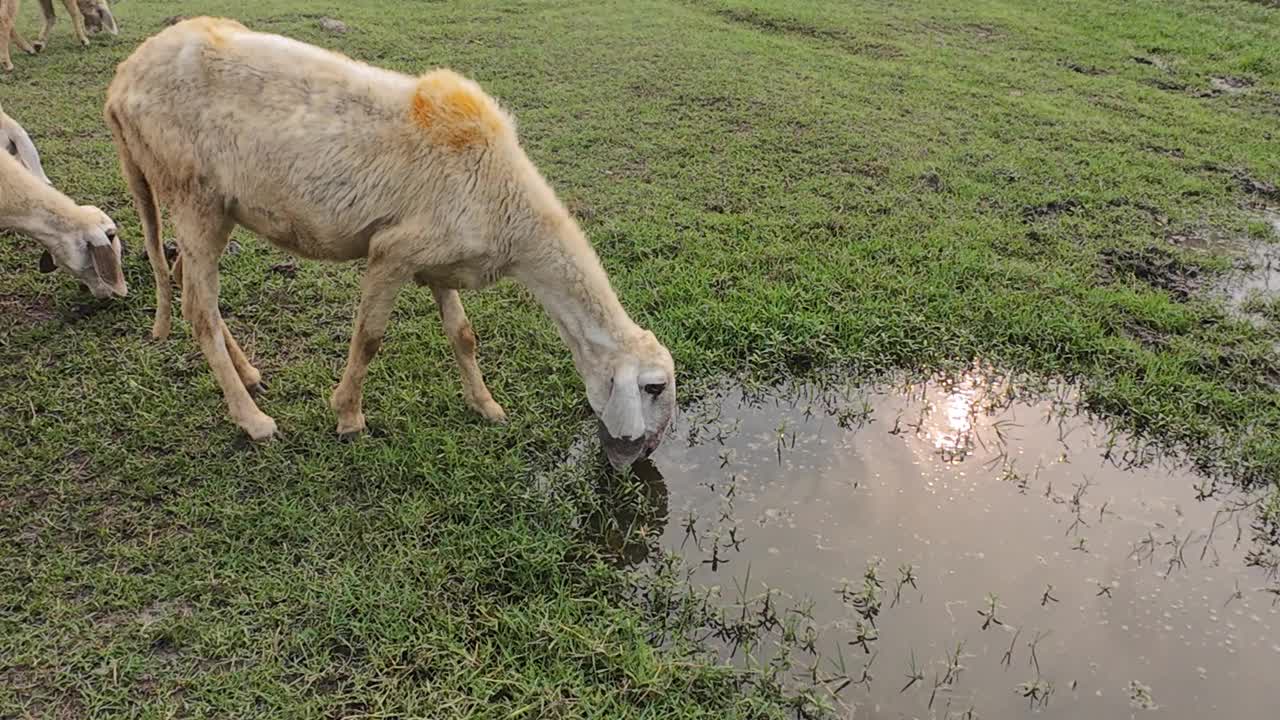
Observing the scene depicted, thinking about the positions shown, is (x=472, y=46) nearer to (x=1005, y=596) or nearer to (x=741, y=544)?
(x=741, y=544)

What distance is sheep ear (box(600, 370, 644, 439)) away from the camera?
13.5ft

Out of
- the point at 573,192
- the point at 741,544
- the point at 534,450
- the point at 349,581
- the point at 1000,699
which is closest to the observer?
the point at 1000,699

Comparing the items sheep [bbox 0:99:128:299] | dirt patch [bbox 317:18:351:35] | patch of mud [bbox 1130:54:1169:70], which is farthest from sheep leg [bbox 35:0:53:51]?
patch of mud [bbox 1130:54:1169:70]

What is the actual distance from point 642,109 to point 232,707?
7.68 m

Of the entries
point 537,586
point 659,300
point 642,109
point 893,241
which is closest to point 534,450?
point 537,586

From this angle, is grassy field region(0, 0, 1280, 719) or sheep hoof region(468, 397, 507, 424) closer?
grassy field region(0, 0, 1280, 719)

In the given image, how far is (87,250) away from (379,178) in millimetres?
2780

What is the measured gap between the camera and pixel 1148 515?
4.41 m

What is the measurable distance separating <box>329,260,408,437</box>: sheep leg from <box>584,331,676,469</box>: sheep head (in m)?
1.07

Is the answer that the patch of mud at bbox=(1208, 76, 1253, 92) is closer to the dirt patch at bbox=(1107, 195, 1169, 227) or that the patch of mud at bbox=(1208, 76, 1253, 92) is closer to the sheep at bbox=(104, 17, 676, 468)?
the dirt patch at bbox=(1107, 195, 1169, 227)

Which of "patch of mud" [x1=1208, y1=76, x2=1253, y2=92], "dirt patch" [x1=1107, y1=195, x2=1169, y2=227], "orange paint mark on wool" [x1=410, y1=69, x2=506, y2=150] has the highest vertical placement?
"patch of mud" [x1=1208, y1=76, x2=1253, y2=92]

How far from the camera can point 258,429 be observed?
4.60 m

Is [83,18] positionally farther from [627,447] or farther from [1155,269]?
[1155,269]

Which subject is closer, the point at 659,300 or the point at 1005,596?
the point at 1005,596
